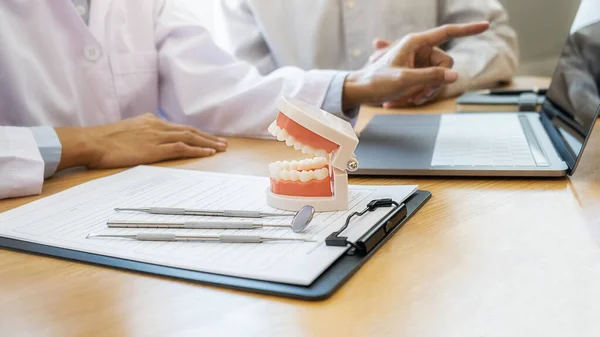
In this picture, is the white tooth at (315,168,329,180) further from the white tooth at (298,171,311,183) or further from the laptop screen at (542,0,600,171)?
the laptop screen at (542,0,600,171)

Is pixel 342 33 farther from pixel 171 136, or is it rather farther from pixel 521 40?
pixel 521 40

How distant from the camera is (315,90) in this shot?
1102 millimetres

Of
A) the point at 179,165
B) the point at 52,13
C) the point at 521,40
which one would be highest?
the point at 52,13

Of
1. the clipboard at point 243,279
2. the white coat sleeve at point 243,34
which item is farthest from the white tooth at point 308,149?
the white coat sleeve at point 243,34

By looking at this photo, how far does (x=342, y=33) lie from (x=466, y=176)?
0.95m

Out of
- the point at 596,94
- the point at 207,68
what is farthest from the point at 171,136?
the point at 596,94

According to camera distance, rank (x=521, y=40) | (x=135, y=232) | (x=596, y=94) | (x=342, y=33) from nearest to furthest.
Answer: (x=135, y=232)
(x=596, y=94)
(x=342, y=33)
(x=521, y=40)

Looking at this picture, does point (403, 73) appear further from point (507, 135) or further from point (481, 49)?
point (481, 49)

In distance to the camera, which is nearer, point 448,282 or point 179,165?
point 448,282

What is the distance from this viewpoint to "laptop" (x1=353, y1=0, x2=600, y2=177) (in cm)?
81

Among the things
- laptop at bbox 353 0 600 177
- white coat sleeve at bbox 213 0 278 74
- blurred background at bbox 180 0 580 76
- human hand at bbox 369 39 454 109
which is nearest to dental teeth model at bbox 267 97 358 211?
laptop at bbox 353 0 600 177

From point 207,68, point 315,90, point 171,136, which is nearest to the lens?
point 171,136

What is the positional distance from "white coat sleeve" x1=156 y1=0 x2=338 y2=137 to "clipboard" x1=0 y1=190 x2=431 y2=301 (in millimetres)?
538

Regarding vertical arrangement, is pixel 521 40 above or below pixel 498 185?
Answer: below
